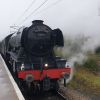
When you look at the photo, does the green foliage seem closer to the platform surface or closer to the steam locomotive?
the steam locomotive

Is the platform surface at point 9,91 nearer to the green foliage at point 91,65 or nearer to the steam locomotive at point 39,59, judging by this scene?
the steam locomotive at point 39,59

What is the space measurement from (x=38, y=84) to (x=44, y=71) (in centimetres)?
130

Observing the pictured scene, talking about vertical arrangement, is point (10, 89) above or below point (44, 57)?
below

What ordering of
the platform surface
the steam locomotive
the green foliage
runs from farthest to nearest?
the green foliage < the steam locomotive < the platform surface

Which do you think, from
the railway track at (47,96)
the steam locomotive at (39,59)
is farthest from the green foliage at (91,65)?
the steam locomotive at (39,59)

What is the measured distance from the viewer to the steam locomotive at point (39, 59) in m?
11.4

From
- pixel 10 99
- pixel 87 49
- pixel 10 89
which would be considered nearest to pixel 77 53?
pixel 87 49

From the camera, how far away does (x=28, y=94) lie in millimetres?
12281

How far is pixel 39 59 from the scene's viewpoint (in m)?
12.2

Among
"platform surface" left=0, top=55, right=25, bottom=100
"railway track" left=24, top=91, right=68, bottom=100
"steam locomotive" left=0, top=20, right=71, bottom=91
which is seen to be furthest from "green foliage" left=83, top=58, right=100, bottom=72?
"platform surface" left=0, top=55, right=25, bottom=100

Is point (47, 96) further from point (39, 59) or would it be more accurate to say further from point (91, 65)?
point (91, 65)

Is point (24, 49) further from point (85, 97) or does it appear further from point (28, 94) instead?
point (85, 97)

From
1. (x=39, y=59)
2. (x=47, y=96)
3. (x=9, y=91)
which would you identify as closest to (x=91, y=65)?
(x=47, y=96)

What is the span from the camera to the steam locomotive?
11422mm
